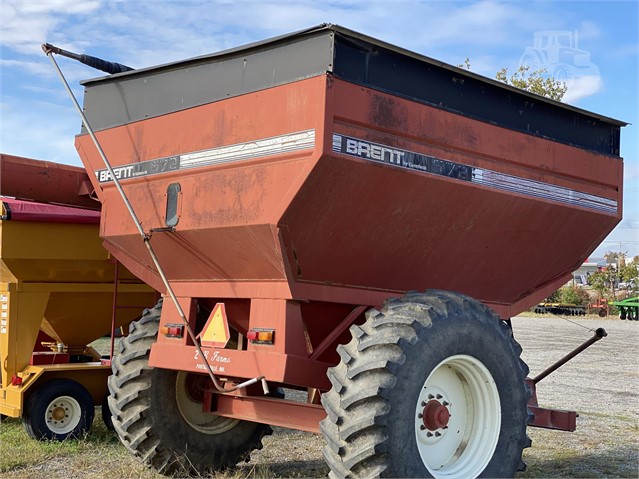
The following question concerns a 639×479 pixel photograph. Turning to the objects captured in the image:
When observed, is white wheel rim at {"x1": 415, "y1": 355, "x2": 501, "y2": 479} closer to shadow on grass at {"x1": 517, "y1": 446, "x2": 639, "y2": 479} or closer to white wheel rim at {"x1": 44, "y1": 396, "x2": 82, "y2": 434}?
shadow on grass at {"x1": 517, "y1": 446, "x2": 639, "y2": 479}

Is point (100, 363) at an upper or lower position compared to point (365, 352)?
lower

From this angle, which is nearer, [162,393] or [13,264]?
[162,393]

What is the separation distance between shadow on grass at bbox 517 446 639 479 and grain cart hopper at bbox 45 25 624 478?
2.34 feet

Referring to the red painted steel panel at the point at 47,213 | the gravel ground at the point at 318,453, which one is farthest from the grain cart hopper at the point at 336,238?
the red painted steel panel at the point at 47,213

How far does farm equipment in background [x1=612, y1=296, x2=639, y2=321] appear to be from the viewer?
38094 millimetres

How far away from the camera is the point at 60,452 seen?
6.96m

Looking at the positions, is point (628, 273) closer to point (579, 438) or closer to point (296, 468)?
point (579, 438)

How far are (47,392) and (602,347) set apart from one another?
16759mm

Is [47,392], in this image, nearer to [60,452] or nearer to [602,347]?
[60,452]

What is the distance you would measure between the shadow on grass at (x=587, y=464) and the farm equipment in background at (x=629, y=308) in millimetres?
33071

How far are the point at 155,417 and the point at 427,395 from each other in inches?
82.6

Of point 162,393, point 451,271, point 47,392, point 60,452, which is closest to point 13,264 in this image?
point 47,392

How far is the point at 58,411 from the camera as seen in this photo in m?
7.57

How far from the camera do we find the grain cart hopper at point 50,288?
7305mm
